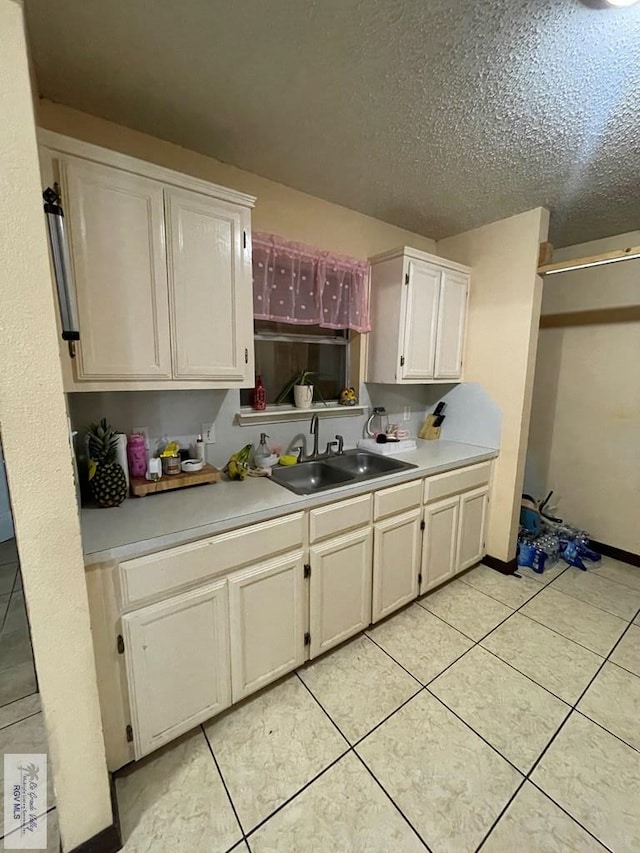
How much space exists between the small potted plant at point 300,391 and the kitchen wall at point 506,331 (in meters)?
1.30

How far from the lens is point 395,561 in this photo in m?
2.00

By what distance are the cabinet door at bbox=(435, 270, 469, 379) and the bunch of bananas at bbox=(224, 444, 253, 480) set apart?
58.5 inches

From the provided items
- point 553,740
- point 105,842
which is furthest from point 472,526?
point 105,842

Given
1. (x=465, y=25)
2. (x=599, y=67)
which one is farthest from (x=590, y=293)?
(x=465, y=25)

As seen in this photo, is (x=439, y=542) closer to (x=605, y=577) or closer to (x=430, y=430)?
(x=430, y=430)

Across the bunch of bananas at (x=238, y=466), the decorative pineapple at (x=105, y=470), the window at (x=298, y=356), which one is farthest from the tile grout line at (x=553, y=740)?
the window at (x=298, y=356)

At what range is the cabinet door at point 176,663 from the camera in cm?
122

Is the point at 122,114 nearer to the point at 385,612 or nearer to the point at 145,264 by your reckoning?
the point at 145,264

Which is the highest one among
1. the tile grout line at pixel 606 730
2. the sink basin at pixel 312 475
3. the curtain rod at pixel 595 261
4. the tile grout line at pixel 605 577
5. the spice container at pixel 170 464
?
the curtain rod at pixel 595 261

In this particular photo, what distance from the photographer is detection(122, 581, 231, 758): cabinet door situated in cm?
122

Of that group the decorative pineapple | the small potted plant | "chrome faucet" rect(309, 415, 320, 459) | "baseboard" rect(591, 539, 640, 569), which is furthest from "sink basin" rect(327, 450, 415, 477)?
"baseboard" rect(591, 539, 640, 569)

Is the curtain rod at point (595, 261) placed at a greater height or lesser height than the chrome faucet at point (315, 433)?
greater

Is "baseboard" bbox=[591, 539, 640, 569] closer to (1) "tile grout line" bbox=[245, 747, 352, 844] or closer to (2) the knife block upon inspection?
(2) the knife block

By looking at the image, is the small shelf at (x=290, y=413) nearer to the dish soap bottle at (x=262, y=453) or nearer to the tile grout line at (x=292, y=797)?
the dish soap bottle at (x=262, y=453)
